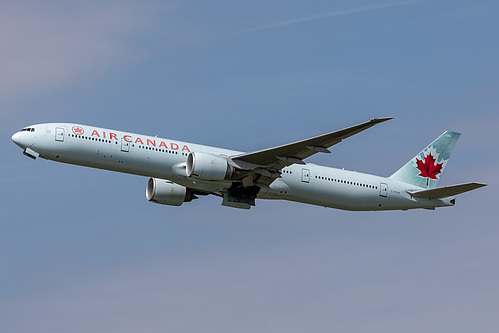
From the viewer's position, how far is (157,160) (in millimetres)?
54812

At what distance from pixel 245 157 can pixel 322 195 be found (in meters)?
6.35

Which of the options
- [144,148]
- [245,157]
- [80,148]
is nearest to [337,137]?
[245,157]

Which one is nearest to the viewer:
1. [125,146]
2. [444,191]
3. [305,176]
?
[125,146]

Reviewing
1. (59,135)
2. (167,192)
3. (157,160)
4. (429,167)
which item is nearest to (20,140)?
(59,135)

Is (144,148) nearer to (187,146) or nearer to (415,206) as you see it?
(187,146)

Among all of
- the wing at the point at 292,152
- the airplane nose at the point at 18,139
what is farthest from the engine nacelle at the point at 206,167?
the airplane nose at the point at 18,139

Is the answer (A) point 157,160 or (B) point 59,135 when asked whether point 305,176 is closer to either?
(A) point 157,160

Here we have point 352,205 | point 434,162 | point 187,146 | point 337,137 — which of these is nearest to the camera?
point 337,137

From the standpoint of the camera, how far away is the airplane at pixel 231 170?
53.9 metres

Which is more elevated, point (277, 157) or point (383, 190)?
point (383, 190)

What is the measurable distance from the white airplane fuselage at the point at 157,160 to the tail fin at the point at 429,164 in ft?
17.1

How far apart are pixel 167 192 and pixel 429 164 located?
18.9 m

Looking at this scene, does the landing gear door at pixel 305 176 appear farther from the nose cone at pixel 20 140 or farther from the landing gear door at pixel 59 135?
the nose cone at pixel 20 140

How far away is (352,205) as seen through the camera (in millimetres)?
60438
